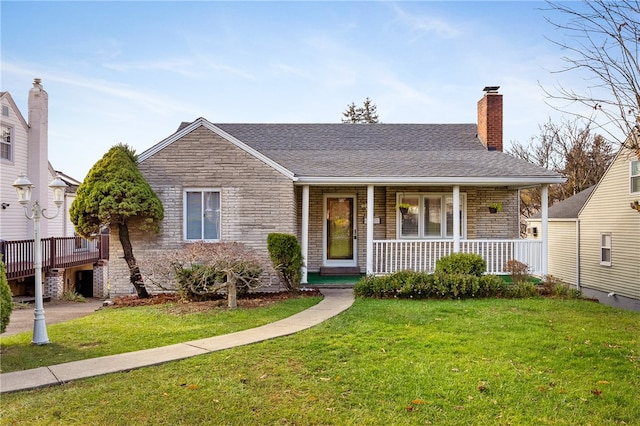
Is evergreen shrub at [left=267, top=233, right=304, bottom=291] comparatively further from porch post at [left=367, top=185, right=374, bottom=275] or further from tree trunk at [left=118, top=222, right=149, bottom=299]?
tree trunk at [left=118, top=222, right=149, bottom=299]

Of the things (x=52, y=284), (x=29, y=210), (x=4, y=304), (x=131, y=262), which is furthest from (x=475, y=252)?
(x=29, y=210)

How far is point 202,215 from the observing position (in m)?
11.8

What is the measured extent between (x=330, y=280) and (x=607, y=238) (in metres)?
11.2

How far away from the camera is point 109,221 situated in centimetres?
1067

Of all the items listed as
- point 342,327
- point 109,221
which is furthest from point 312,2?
point 342,327

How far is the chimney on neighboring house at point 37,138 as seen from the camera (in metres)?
18.7

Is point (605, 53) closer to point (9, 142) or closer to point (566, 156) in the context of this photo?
point (9, 142)

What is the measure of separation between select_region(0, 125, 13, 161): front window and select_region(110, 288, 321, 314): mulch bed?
399 inches

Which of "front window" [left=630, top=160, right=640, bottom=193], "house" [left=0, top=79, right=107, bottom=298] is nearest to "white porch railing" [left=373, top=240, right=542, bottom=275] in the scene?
"front window" [left=630, top=160, right=640, bottom=193]

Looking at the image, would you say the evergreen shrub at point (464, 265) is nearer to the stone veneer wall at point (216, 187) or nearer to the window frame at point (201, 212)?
the stone veneer wall at point (216, 187)

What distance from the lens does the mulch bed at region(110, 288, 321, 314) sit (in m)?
9.47

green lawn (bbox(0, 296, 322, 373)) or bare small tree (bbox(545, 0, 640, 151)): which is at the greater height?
bare small tree (bbox(545, 0, 640, 151))

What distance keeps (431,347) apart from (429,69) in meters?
11.8

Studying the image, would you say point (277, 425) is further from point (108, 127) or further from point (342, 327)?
point (108, 127)
